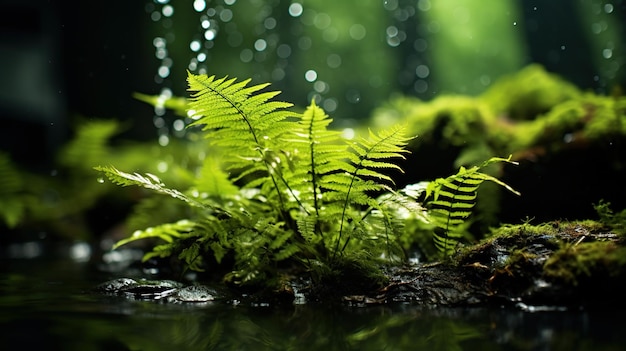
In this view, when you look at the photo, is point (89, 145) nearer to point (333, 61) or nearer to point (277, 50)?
point (277, 50)

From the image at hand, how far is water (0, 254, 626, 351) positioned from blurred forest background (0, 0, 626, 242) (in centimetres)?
150

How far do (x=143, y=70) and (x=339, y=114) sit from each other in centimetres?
669

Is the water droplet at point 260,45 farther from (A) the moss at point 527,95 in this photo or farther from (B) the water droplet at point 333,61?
(A) the moss at point 527,95

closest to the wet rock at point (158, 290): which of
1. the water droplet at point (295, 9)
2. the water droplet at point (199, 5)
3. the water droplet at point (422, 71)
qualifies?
the water droplet at point (199, 5)

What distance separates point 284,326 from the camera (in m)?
1.68

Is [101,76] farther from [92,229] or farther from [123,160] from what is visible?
[92,229]

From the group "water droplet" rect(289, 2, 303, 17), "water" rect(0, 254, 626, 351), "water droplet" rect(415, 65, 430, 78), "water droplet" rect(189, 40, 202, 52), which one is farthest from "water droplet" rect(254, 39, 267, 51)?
"water" rect(0, 254, 626, 351)

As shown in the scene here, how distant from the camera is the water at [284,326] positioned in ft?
4.56

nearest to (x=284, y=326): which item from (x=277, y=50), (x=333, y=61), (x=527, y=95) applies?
(x=527, y=95)

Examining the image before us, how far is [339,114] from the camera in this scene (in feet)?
36.2

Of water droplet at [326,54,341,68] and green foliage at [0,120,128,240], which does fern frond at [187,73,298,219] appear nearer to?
green foliage at [0,120,128,240]

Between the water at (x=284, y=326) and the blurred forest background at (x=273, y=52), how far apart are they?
4.93 ft

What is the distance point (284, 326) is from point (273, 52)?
6719 mm

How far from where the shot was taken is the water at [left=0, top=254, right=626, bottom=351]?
1.39 metres
